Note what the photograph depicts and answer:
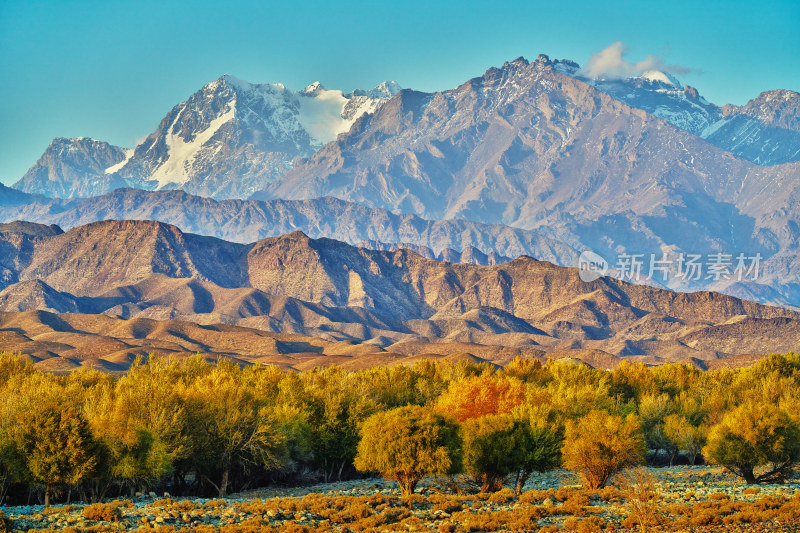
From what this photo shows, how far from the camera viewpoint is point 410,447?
59344mm

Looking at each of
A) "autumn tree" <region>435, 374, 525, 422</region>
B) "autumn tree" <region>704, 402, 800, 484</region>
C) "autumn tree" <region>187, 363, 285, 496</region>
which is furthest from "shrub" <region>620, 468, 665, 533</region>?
"autumn tree" <region>435, 374, 525, 422</region>

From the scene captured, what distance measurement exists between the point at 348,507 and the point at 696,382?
84187 millimetres

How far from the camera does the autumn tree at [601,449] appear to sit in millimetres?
62688

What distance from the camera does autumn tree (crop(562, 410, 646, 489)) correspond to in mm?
62688

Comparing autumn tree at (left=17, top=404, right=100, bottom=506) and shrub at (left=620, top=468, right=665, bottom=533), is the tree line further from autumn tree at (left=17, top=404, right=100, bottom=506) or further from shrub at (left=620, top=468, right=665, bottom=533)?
shrub at (left=620, top=468, right=665, bottom=533)

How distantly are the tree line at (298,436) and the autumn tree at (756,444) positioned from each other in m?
0.11

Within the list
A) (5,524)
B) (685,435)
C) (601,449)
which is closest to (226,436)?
(5,524)

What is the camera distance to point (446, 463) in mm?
58312

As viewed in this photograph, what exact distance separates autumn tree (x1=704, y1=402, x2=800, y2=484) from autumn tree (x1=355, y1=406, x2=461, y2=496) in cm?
2375

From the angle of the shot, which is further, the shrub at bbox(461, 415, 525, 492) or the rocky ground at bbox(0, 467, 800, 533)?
the shrub at bbox(461, 415, 525, 492)

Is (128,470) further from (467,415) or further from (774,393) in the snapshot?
(774,393)

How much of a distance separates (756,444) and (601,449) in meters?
14.6

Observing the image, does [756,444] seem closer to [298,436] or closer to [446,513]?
[446,513]

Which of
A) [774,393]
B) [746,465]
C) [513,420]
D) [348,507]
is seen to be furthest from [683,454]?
[348,507]
